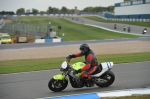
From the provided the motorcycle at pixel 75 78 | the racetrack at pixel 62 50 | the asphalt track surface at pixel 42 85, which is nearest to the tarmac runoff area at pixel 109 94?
the asphalt track surface at pixel 42 85

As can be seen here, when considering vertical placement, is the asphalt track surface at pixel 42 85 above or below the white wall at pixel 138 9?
below

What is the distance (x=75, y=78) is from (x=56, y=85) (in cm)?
67

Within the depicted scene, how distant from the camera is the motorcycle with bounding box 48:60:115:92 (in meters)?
8.56

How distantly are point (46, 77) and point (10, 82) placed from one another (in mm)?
1632

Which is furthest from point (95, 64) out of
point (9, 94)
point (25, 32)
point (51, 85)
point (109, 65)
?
point (25, 32)

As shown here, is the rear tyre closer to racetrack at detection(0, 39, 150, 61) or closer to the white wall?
the white wall

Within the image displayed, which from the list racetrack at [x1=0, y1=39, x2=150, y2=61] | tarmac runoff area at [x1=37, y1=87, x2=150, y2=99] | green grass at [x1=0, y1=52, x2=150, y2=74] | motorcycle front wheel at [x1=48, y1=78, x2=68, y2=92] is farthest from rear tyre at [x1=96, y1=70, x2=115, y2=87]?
racetrack at [x1=0, y1=39, x2=150, y2=61]

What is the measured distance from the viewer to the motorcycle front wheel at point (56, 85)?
28.3ft

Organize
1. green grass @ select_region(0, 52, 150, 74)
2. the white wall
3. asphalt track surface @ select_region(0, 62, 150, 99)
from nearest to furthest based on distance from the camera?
asphalt track surface @ select_region(0, 62, 150, 99)
green grass @ select_region(0, 52, 150, 74)
the white wall

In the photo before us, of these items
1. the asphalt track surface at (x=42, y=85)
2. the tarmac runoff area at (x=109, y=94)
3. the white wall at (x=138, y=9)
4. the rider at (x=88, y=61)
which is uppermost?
the white wall at (x=138, y=9)

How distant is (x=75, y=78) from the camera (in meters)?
8.65

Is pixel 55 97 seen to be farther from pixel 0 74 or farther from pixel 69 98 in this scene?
pixel 0 74

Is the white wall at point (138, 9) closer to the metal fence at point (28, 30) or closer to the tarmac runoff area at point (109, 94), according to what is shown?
the tarmac runoff area at point (109, 94)

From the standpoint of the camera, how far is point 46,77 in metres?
11.7
